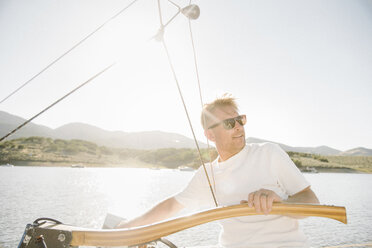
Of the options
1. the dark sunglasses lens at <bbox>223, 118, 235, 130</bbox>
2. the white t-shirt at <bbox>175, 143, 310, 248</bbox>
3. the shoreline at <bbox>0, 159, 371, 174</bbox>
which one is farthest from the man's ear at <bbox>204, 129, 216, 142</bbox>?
the shoreline at <bbox>0, 159, 371, 174</bbox>

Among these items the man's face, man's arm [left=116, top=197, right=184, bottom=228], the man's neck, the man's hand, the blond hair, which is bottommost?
man's arm [left=116, top=197, right=184, bottom=228]

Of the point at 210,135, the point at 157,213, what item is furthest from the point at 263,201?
the point at 210,135

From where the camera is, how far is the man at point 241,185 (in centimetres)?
169

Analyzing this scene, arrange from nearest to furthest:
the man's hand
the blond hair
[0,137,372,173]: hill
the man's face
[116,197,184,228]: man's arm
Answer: the man's hand → [116,197,184,228]: man's arm → the man's face → the blond hair → [0,137,372,173]: hill

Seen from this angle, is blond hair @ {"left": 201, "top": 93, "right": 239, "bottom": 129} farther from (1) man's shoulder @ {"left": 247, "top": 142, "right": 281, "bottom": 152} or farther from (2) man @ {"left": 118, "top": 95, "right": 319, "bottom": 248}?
(1) man's shoulder @ {"left": 247, "top": 142, "right": 281, "bottom": 152}

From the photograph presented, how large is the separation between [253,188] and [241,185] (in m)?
0.10

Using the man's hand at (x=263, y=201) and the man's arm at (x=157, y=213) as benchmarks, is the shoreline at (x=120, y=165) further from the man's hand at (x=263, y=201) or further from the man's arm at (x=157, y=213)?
the man's hand at (x=263, y=201)

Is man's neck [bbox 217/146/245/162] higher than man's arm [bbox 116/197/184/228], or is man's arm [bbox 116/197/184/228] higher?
man's neck [bbox 217/146/245/162]

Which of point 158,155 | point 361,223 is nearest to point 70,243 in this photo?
point 361,223

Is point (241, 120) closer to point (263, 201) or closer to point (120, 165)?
point (263, 201)

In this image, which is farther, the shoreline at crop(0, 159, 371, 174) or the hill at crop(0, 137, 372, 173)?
the hill at crop(0, 137, 372, 173)

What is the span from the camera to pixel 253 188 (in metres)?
1.91

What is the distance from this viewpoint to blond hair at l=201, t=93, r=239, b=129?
90.2 inches

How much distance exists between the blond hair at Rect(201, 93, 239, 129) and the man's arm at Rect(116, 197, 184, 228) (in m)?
0.85
